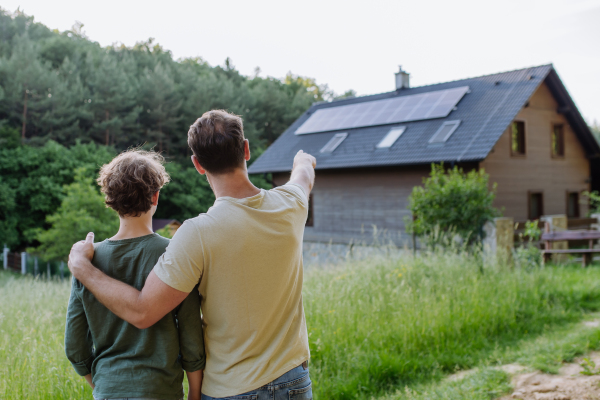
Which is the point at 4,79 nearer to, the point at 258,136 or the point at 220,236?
the point at 258,136

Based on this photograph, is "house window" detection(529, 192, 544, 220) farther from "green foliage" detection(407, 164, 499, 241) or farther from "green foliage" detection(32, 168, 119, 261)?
"green foliage" detection(32, 168, 119, 261)

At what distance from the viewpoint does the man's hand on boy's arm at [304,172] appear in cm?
238

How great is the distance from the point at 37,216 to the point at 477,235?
26.8 meters

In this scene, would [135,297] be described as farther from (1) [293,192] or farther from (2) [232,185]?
(1) [293,192]

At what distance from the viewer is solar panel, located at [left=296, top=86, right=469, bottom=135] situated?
19.0m

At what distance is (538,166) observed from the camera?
18797mm

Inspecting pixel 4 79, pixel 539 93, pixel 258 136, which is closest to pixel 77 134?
pixel 4 79

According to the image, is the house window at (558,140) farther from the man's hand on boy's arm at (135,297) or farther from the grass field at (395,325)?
the man's hand on boy's arm at (135,297)

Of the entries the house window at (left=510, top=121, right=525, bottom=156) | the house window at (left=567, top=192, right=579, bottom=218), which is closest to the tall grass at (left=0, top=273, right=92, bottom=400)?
the house window at (left=510, top=121, right=525, bottom=156)

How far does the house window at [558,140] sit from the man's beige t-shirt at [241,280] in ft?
68.3

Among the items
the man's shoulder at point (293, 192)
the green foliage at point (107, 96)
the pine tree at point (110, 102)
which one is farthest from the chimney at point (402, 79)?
the man's shoulder at point (293, 192)

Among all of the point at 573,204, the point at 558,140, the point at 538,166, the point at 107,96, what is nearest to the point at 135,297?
the point at 538,166

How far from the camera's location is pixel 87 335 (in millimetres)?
1981

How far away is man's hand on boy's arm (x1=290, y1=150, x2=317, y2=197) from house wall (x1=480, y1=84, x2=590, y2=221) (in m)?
15.0
